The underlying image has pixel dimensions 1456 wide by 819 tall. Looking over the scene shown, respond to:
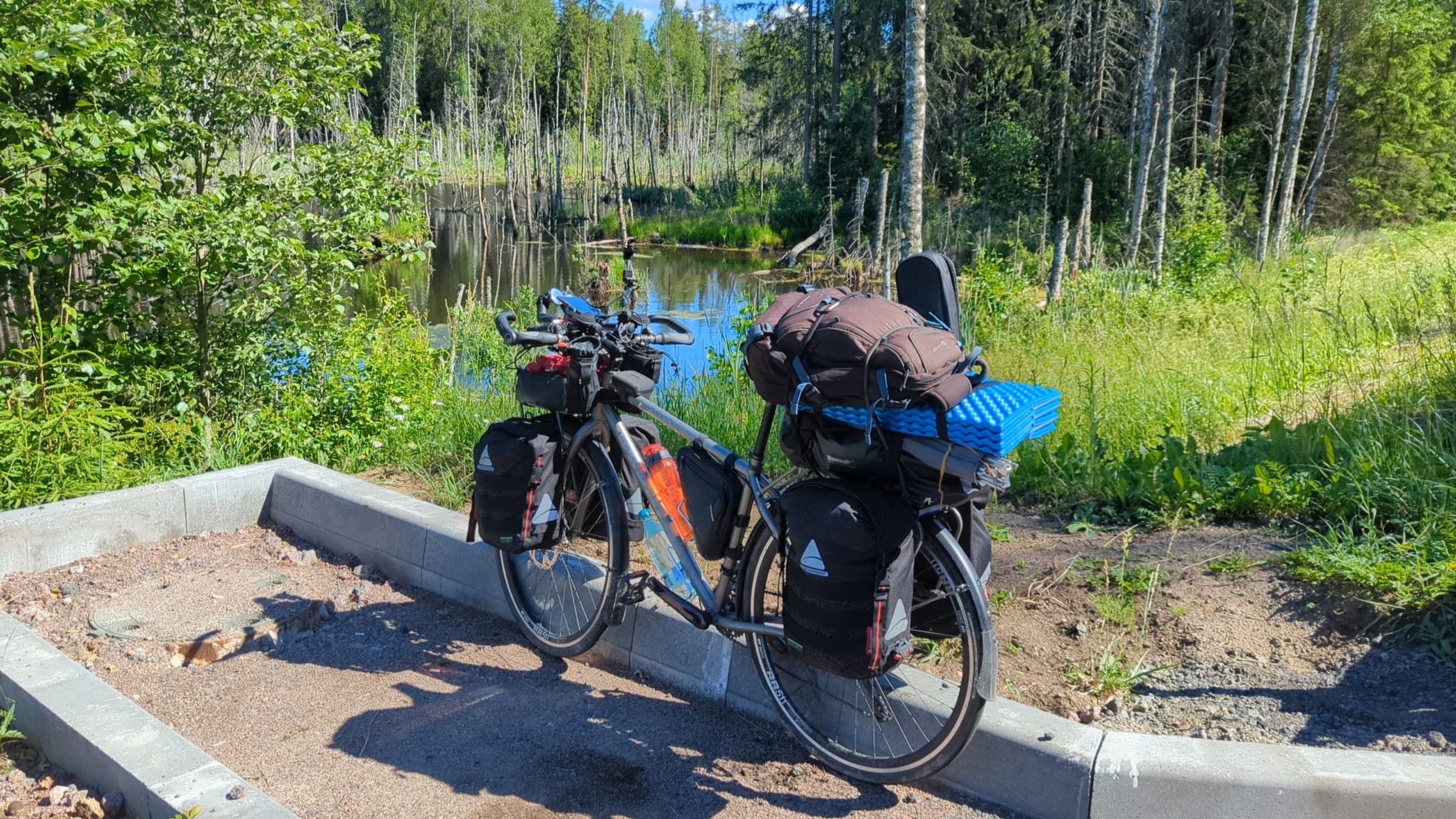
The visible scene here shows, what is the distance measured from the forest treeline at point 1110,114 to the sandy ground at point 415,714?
34.6 ft

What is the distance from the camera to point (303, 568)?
525cm

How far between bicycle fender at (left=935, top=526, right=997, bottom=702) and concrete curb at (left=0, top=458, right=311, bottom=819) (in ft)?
6.26

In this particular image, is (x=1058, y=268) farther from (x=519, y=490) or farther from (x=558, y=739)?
(x=558, y=739)

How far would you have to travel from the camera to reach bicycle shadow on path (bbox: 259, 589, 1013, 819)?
127 inches

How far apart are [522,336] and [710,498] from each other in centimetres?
95

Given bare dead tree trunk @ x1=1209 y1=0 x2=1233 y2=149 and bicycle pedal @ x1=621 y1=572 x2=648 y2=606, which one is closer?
bicycle pedal @ x1=621 y1=572 x2=648 y2=606

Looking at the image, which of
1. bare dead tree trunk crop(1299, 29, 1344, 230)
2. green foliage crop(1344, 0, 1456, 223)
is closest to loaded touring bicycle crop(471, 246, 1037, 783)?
bare dead tree trunk crop(1299, 29, 1344, 230)

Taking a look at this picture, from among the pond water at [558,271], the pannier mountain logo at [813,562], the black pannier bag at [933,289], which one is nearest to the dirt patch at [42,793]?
the pannier mountain logo at [813,562]

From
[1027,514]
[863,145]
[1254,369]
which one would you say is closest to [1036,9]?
[863,145]

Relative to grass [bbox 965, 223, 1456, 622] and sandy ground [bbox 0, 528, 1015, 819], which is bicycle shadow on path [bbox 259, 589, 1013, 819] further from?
grass [bbox 965, 223, 1456, 622]

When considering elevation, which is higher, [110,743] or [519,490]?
[519,490]

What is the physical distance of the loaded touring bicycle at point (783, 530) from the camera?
2.90 m

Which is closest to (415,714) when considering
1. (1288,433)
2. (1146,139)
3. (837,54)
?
(1288,433)

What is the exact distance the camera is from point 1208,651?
369cm
